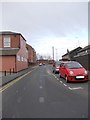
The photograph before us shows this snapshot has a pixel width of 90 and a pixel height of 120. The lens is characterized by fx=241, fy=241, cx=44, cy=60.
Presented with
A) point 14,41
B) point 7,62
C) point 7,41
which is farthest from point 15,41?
point 7,62

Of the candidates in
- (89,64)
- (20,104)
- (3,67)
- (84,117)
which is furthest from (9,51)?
(84,117)

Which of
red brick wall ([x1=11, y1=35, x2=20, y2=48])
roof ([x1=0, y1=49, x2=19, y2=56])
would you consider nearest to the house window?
red brick wall ([x1=11, y1=35, x2=20, y2=48])

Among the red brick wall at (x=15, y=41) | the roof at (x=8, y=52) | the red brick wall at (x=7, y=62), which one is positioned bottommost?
the red brick wall at (x=7, y=62)

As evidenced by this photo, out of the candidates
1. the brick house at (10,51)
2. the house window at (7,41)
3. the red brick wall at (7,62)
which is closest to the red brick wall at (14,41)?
the brick house at (10,51)

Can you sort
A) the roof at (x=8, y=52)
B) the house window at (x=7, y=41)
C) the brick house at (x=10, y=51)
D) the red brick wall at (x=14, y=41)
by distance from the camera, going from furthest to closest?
the house window at (x=7, y=41) < the red brick wall at (x=14, y=41) < the roof at (x=8, y=52) < the brick house at (x=10, y=51)

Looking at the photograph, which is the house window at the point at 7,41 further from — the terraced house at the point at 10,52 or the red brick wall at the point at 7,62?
the red brick wall at the point at 7,62

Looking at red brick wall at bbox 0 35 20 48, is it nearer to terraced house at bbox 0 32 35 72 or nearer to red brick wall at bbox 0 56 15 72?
terraced house at bbox 0 32 35 72

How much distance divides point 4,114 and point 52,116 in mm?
1530

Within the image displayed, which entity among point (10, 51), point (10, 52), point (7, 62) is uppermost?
point (10, 51)

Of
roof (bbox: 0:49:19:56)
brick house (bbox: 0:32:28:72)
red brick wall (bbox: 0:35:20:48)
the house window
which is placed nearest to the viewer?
brick house (bbox: 0:32:28:72)

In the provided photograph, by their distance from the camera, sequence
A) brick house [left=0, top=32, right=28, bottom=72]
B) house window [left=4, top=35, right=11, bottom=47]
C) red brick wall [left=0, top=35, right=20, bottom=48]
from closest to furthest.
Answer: brick house [left=0, top=32, right=28, bottom=72], red brick wall [left=0, top=35, right=20, bottom=48], house window [left=4, top=35, right=11, bottom=47]

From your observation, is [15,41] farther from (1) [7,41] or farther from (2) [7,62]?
(2) [7,62]

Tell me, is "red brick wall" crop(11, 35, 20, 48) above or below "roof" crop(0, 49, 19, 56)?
above

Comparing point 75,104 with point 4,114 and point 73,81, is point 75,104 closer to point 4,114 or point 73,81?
point 4,114
